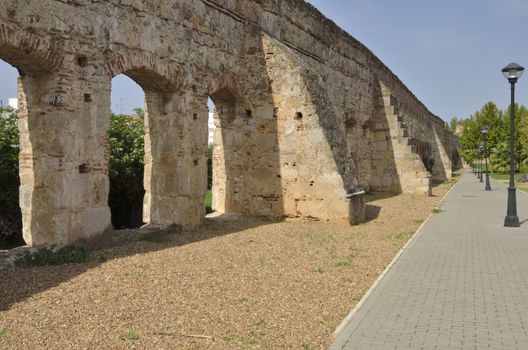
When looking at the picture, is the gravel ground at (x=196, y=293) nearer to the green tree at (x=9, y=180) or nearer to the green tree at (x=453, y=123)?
the green tree at (x=9, y=180)

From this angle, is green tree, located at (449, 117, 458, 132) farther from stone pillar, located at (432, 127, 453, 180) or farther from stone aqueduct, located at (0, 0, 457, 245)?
stone aqueduct, located at (0, 0, 457, 245)

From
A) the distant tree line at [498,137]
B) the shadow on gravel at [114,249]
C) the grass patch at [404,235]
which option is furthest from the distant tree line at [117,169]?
the distant tree line at [498,137]

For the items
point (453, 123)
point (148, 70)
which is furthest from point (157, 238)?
point (453, 123)

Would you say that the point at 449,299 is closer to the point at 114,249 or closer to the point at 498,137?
the point at 114,249

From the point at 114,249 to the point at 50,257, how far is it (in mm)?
1201

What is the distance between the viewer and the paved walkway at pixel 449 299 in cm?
419

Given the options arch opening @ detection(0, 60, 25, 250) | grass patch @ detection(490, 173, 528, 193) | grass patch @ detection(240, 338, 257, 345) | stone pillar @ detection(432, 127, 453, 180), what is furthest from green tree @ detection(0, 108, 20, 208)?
stone pillar @ detection(432, 127, 453, 180)

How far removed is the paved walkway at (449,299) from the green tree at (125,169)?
23.7ft

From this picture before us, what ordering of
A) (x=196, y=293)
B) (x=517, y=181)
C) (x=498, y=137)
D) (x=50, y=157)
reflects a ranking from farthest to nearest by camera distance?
1. (x=498, y=137)
2. (x=517, y=181)
3. (x=50, y=157)
4. (x=196, y=293)

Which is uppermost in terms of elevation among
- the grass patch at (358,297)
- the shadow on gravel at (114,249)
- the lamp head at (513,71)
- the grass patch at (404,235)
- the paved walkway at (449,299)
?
the lamp head at (513,71)

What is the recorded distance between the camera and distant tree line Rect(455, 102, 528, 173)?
42.0m

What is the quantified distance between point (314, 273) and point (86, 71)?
476cm

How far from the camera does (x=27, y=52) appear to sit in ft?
22.2

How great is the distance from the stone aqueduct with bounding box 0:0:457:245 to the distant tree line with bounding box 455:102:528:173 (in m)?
31.3
